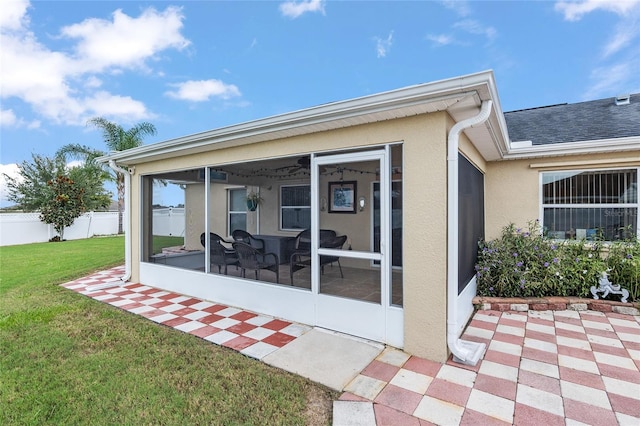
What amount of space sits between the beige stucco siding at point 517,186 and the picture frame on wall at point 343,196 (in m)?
3.40

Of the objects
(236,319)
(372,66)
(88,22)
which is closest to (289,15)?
(372,66)

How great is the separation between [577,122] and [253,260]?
8.72 m

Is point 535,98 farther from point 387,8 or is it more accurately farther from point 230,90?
point 230,90

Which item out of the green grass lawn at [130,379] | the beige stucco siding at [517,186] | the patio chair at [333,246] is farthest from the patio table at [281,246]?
the beige stucco siding at [517,186]

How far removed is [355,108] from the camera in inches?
134

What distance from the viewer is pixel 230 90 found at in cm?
1631

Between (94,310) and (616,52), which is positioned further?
(616,52)

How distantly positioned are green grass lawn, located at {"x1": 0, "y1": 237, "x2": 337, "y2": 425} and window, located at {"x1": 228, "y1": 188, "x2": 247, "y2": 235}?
5.32m

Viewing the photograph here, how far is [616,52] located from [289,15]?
34.5 feet

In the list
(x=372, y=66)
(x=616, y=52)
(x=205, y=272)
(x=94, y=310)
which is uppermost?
(x=372, y=66)

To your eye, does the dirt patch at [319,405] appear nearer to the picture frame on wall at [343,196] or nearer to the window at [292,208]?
the picture frame on wall at [343,196]

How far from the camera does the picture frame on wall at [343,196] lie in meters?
4.75

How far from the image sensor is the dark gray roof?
21.9ft

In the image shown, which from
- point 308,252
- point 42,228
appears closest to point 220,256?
point 308,252
